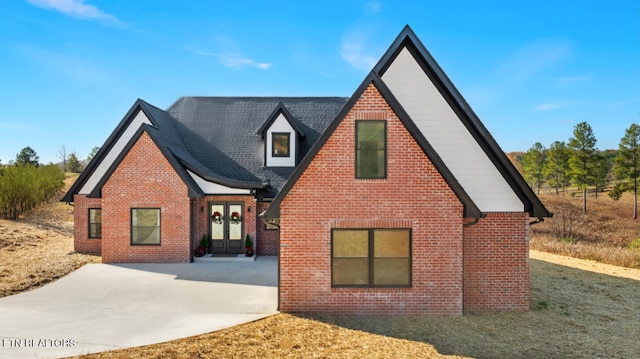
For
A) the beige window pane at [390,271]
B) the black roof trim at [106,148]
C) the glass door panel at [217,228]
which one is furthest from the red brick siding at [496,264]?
the black roof trim at [106,148]

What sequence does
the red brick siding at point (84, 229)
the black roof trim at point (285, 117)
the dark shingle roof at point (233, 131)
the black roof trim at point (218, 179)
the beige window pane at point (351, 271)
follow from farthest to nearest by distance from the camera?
the black roof trim at point (285, 117), the dark shingle roof at point (233, 131), the red brick siding at point (84, 229), the black roof trim at point (218, 179), the beige window pane at point (351, 271)

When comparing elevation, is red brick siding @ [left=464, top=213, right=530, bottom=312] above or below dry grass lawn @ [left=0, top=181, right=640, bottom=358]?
above

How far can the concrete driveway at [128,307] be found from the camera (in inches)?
291

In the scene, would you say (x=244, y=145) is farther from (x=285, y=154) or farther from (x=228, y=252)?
(x=228, y=252)

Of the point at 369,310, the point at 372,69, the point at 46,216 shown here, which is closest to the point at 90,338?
the point at 369,310

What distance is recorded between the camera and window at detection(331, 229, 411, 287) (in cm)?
922

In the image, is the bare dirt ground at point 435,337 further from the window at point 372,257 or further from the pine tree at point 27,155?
the pine tree at point 27,155

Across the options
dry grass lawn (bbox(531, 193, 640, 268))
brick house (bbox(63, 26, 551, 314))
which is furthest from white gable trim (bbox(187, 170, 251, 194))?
dry grass lawn (bbox(531, 193, 640, 268))

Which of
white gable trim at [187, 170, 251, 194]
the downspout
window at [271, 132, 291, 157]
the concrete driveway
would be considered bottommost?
the concrete driveway

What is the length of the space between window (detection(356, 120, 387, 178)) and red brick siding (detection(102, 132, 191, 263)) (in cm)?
899

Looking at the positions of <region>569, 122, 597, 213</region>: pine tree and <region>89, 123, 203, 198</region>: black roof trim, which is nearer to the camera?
<region>89, 123, 203, 198</region>: black roof trim

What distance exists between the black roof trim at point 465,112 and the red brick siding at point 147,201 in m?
10.1

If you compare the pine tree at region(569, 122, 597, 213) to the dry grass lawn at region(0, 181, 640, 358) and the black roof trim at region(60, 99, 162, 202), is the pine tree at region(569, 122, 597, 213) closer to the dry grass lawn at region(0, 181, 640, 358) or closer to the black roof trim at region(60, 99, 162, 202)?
the dry grass lawn at region(0, 181, 640, 358)

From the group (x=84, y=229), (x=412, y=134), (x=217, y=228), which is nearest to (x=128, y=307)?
(x=217, y=228)
